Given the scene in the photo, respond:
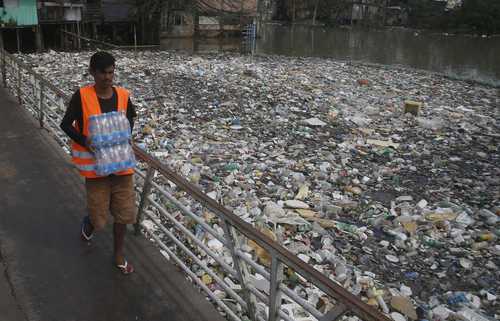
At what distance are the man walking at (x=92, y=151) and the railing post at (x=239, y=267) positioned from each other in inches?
33.6

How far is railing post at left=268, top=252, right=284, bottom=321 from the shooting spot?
1872 mm

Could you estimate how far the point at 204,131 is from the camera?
8.45 meters

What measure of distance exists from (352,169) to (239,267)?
17.0 feet

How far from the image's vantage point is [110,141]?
8.30 feet

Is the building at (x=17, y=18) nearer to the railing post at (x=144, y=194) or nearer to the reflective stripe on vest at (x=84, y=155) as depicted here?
the railing post at (x=144, y=194)

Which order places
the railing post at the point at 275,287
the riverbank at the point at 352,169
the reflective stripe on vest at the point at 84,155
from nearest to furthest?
1. the railing post at the point at 275,287
2. the reflective stripe on vest at the point at 84,155
3. the riverbank at the point at 352,169

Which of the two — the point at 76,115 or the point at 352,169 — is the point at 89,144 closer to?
the point at 76,115

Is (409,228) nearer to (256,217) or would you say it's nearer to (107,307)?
(256,217)

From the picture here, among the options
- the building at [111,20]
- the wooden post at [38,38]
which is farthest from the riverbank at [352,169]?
the building at [111,20]

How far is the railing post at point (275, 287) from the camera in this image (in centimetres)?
187

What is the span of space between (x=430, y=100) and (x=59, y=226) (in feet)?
39.8

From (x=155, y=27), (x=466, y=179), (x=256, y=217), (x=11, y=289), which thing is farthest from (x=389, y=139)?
(x=155, y=27)

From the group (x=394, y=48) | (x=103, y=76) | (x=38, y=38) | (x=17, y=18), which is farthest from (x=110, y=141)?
(x=394, y=48)

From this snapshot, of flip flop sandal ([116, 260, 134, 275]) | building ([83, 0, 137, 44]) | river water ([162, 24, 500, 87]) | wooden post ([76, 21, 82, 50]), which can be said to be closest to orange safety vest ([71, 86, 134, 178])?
flip flop sandal ([116, 260, 134, 275])
